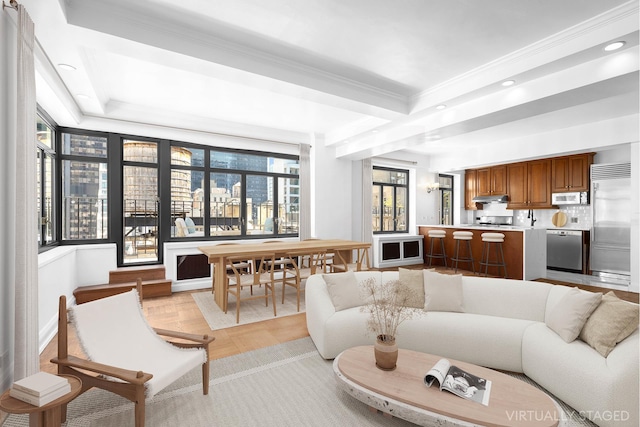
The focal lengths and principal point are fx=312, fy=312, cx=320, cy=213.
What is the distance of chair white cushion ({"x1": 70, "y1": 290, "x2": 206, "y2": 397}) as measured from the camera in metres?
1.97

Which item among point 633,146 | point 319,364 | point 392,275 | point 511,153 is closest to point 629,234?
point 633,146

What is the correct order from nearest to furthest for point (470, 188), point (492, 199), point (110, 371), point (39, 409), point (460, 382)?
point (39, 409), point (110, 371), point (460, 382), point (492, 199), point (470, 188)

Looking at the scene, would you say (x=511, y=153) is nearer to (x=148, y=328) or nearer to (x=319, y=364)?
(x=319, y=364)

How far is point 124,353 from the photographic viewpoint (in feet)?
6.87

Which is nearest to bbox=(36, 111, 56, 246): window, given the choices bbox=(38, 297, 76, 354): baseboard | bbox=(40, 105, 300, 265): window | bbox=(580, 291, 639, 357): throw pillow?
bbox=(40, 105, 300, 265): window

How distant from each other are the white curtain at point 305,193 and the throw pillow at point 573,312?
4.41m

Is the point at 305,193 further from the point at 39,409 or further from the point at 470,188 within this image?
the point at 39,409

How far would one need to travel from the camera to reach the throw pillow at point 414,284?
307 centimetres

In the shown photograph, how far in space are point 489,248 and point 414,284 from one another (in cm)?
414

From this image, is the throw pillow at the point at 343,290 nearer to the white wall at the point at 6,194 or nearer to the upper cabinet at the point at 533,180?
the white wall at the point at 6,194

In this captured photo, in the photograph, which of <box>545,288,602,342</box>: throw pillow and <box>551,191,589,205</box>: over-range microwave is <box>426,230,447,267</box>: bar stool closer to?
<box>551,191,589,205</box>: over-range microwave

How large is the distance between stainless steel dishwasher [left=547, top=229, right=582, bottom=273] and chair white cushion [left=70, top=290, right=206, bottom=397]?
7.22 m

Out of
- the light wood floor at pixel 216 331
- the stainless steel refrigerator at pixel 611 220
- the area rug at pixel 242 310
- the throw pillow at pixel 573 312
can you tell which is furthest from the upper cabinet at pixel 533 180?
the area rug at pixel 242 310

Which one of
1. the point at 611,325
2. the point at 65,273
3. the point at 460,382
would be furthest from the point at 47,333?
the point at 611,325
